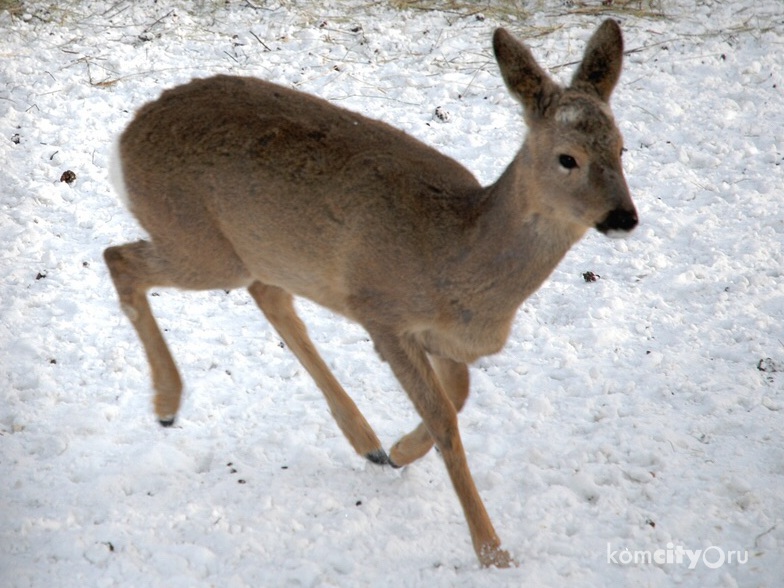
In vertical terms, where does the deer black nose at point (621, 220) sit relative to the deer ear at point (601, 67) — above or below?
below

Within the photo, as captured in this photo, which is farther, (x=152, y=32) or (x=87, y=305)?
(x=152, y=32)

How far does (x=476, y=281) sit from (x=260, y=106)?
127 centimetres

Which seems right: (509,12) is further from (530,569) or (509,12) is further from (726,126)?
(530,569)

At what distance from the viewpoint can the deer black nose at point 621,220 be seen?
3.40 m

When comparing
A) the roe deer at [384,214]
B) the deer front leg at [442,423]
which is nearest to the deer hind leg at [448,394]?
the roe deer at [384,214]

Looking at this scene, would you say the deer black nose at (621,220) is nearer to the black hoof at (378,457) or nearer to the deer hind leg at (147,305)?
the black hoof at (378,457)

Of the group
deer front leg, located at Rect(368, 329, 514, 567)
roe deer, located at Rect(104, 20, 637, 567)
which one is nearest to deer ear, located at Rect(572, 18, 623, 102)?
roe deer, located at Rect(104, 20, 637, 567)

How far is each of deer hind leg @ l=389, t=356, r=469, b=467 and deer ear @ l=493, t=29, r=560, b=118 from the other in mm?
1181

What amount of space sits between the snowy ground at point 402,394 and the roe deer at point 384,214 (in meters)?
0.31

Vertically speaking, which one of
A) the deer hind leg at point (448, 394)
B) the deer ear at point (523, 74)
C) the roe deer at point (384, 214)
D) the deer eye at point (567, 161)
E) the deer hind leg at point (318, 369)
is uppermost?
the deer ear at point (523, 74)

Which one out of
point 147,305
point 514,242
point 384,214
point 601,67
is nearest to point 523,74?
point 601,67

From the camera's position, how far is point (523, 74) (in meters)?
3.74

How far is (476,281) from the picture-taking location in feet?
12.6

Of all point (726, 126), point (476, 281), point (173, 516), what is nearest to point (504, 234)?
point (476, 281)
